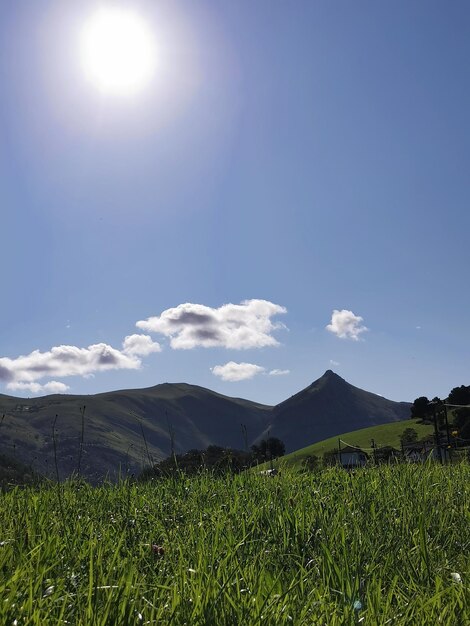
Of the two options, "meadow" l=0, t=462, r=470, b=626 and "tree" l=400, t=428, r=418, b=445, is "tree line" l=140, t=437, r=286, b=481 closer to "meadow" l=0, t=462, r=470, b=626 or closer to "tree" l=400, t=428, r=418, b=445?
"meadow" l=0, t=462, r=470, b=626

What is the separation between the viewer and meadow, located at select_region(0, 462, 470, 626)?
3.20m

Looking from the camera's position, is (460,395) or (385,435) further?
(385,435)

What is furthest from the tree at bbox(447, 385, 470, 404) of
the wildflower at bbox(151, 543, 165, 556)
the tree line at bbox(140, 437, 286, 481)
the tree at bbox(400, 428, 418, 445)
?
the wildflower at bbox(151, 543, 165, 556)

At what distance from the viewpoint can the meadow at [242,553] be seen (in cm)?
320

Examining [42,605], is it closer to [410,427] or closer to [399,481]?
[399,481]

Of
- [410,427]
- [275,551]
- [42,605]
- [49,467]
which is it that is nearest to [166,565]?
[275,551]

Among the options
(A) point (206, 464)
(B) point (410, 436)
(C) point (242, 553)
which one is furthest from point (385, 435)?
(C) point (242, 553)

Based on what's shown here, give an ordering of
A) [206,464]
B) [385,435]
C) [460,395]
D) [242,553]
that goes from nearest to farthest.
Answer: [242,553] < [206,464] < [460,395] < [385,435]

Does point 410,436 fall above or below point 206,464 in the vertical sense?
above

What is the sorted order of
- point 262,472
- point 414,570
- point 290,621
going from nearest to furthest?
point 290,621, point 414,570, point 262,472

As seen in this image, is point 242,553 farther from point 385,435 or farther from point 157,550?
point 385,435

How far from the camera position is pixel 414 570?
444cm

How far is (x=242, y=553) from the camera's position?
15.9ft

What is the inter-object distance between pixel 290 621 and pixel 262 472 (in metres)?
6.20
